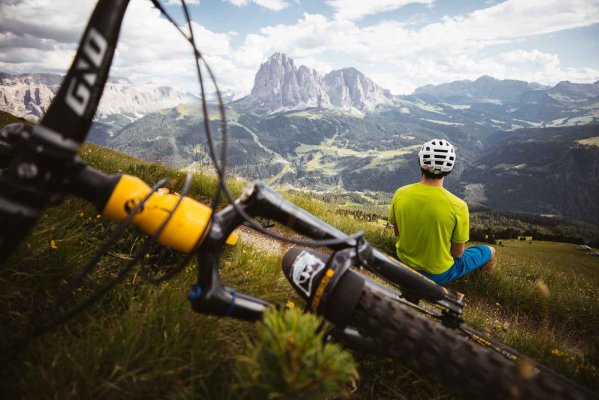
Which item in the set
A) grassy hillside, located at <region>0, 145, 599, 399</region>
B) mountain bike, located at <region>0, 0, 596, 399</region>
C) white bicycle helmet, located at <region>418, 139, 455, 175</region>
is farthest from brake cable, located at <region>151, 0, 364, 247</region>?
white bicycle helmet, located at <region>418, 139, 455, 175</region>

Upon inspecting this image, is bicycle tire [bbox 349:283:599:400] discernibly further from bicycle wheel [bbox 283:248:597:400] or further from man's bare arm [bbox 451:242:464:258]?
man's bare arm [bbox 451:242:464:258]

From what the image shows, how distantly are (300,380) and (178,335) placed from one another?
123 cm

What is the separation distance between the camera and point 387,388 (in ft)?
9.06

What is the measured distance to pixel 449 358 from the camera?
1.71 metres

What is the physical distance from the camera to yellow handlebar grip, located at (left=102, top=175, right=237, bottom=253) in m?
2.02

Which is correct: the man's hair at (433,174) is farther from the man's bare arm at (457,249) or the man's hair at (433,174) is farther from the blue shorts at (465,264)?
the blue shorts at (465,264)

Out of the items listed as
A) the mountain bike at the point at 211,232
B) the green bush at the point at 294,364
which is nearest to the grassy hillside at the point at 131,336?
the green bush at the point at 294,364

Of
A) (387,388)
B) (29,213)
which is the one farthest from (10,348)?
(387,388)

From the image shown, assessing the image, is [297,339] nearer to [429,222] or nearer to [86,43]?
[86,43]

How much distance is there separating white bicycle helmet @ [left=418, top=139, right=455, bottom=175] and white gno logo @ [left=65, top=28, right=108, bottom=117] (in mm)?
4975

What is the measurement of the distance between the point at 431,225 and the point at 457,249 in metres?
0.77

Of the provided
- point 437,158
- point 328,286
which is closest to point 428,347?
point 328,286

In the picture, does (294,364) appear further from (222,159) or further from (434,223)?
(434,223)

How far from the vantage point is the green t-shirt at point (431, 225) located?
5012 millimetres
